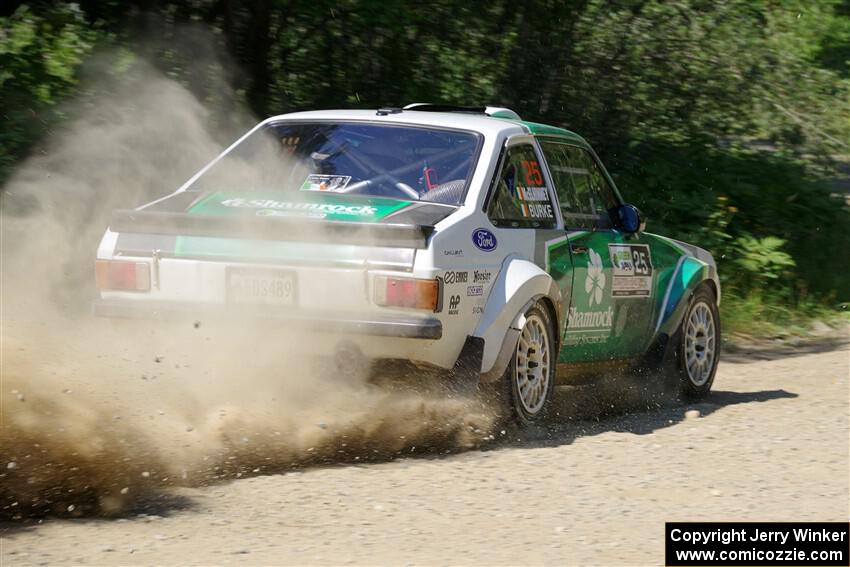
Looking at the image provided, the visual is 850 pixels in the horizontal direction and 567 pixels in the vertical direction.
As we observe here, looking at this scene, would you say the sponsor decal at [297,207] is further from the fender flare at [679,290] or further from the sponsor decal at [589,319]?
the fender flare at [679,290]

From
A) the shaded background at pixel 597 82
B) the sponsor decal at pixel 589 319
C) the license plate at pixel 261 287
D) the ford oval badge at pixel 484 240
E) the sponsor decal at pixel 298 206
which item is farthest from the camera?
the shaded background at pixel 597 82

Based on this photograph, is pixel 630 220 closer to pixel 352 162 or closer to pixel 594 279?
pixel 594 279

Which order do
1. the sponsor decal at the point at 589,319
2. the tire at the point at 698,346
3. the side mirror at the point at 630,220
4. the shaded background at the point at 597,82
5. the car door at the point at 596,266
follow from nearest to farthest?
1. the sponsor decal at the point at 589,319
2. the car door at the point at 596,266
3. the side mirror at the point at 630,220
4. the tire at the point at 698,346
5. the shaded background at the point at 597,82

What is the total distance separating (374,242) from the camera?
6.29 metres

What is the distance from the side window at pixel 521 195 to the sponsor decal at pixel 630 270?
0.71 m

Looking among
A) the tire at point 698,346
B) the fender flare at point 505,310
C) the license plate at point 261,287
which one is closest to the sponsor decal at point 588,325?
the fender flare at point 505,310

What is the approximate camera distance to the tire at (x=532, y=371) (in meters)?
6.96

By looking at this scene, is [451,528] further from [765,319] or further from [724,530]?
[765,319]

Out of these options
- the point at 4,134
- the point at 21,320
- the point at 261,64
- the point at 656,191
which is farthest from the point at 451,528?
the point at 656,191

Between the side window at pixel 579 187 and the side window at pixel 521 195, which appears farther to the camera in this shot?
the side window at pixel 579 187

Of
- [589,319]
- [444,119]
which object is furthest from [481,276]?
[589,319]

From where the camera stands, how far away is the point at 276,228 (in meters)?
6.39

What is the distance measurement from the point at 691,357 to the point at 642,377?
514 mm

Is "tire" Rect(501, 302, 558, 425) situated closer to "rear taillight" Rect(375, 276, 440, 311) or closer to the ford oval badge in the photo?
the ford oval badge
